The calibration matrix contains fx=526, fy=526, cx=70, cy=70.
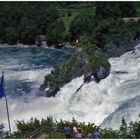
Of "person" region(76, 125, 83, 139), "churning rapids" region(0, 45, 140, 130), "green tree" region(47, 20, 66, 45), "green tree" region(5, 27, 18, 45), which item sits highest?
"green tree" region(5, 27, 18, 45)

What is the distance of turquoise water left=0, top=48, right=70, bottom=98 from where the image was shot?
92.5 ft

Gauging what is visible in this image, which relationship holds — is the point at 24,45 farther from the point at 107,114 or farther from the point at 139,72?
the point at 107,114

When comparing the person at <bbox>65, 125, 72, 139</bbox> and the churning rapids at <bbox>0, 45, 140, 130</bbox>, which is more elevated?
the churning rapids at <bbox>0, 45, 140, 130</bbox>

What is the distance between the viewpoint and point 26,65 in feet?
111

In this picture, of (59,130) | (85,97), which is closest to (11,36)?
(85,97)

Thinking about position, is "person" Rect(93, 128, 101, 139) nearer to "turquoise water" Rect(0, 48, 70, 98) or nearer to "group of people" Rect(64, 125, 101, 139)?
"group of people" Rect(64, 125, 101, 139)

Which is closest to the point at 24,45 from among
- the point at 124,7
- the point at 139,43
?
the point at 124,7

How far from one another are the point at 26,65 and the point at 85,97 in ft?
36.7

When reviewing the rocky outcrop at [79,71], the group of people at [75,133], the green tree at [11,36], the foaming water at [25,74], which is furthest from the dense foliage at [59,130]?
the green tree at [11,36]

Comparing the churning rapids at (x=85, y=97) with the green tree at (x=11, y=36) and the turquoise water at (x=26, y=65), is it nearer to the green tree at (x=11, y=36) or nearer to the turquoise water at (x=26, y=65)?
the turquoise water at (x=26, y=65)

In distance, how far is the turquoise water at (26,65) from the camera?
28188mm

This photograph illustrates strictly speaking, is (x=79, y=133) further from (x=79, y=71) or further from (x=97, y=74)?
(x=79, y=71)

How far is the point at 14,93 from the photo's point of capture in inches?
1051

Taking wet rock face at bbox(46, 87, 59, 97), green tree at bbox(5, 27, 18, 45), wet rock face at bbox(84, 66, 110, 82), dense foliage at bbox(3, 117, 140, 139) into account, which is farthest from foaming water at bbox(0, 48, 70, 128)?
dense foliage at bbox(3, 117, 140, 139)
